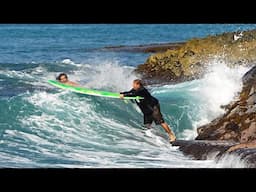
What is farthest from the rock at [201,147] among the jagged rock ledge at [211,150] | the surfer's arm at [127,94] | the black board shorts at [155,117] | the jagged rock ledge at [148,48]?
the jagged rock ledge at [148,48]

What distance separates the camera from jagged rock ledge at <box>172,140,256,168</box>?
934 cm

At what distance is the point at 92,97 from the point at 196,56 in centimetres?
146

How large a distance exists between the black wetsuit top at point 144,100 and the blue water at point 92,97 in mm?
76

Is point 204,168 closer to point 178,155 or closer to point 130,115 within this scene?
point 178,155

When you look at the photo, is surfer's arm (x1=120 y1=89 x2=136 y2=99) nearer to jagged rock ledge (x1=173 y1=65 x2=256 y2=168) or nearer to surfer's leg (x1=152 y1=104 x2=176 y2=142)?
surfer's leg (x1=152 y1=104 x2=176 y2=142)

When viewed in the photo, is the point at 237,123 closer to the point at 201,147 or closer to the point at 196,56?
the point at 201,147

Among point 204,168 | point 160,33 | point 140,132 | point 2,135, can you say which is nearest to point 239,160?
point 204,168

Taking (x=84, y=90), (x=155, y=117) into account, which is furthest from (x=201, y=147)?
(x=84, y=90)

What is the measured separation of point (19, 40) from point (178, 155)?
2.50 m

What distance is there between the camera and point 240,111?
9.98m

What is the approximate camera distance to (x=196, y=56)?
1023cm

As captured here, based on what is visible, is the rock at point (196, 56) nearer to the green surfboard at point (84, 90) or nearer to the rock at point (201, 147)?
A: the green surfboard at point (84, 90)

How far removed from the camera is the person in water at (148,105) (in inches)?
387

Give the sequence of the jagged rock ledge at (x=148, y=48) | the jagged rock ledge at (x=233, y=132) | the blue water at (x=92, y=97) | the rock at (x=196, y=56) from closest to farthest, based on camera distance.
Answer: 1. the jagged rock ledge at (x=233, y=132)
2. the blue water at (x=92, y=97)
3. the rock at (x=196, y=56)
4. the jagged rock ledge at (x=148, y=48)
